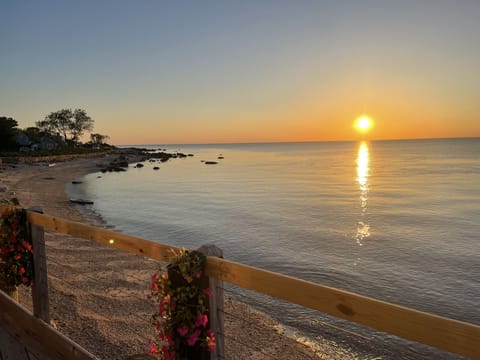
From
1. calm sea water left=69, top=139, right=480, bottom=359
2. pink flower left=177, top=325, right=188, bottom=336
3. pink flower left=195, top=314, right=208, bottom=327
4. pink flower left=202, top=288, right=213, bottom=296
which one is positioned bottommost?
calm sea water left=69, top=139, right=480, bottom=359

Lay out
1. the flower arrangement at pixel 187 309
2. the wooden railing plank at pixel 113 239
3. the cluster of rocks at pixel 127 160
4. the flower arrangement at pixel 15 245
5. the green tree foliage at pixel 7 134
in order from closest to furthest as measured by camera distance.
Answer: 1. the flower arrangement at pixel 187 309
2. the wooden railing plank at pixel 113 239
3. the flower arrangement at pixel 15 245
4. the cluster of rocks at pixel 127 160
5. the green tree foliage at pixel 7 134

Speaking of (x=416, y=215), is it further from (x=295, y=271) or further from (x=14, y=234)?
(x=14, y=234)

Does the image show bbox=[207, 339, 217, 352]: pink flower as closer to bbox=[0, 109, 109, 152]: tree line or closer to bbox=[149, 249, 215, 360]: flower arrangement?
bbox=[149, 249, 215, 360]: flower arrangement

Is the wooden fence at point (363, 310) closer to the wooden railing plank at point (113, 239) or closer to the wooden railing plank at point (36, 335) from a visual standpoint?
the wooden railing plank at point (113, 239)

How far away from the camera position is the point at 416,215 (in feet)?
76.5

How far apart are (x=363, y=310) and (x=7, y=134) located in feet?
246

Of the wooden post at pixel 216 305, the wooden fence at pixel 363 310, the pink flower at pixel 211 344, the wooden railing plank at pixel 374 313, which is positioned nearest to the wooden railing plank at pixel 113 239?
the wooden fence at pixel 363 310

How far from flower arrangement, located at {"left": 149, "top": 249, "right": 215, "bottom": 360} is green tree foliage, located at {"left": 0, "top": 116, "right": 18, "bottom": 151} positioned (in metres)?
73.2

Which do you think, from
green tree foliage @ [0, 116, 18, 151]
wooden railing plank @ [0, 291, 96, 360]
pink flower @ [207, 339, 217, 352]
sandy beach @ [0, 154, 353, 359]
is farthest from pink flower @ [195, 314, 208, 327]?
green tree foliage @ [0, 116, 18, 151]

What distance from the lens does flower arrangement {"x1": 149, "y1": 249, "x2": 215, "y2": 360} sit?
2459mm

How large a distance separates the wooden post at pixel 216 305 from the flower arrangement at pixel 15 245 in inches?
121

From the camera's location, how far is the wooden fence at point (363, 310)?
1.41 m

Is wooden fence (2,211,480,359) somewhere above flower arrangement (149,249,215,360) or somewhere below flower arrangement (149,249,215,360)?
above

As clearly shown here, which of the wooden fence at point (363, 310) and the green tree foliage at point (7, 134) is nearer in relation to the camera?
the wooden fence at point (363, 310)
